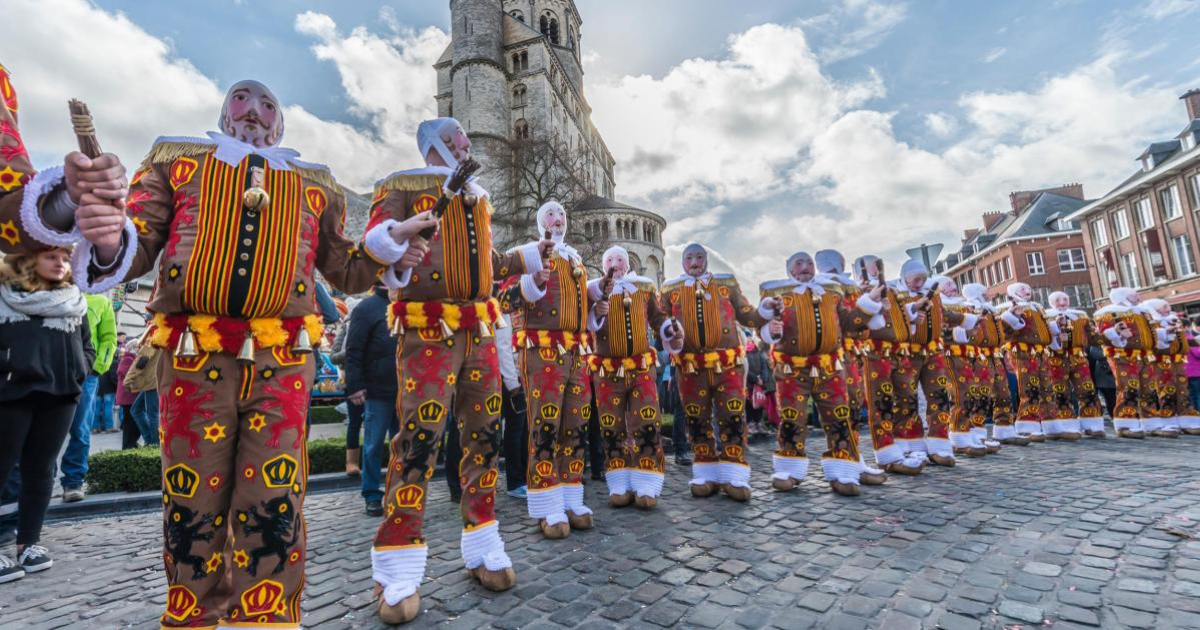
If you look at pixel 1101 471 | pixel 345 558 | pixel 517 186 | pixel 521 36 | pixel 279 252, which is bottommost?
pixel 1101 471

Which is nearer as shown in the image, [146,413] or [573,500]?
[573,500]

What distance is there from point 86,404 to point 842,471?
26.2ft

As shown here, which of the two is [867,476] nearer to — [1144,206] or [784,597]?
[784,597]

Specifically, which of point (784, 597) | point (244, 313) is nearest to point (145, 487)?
point (244, 313)

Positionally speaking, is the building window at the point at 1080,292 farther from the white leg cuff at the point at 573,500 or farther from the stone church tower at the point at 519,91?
the white leg cuff at the point at 573,500

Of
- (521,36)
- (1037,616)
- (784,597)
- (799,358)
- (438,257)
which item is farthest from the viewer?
(521,36)

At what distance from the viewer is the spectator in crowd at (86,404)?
5.54m

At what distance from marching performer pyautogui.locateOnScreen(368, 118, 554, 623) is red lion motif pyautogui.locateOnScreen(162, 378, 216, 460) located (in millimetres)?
1033

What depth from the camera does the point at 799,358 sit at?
5789mm

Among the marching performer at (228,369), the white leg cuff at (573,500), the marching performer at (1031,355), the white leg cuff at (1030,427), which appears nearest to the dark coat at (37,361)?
the marching performer at (228,369)

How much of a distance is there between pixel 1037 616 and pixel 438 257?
3.62m

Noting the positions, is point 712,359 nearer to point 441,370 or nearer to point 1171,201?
point 441,370

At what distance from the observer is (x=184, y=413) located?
2.20 m

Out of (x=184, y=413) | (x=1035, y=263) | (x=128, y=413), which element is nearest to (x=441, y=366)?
(x=184, y=413)
